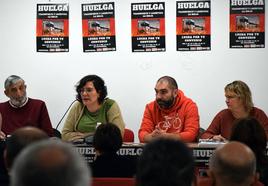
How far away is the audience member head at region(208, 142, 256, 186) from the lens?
2051 millimetres

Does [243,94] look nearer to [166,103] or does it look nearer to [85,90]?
[166,103]

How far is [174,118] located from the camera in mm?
5180

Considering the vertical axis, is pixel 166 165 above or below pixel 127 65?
below

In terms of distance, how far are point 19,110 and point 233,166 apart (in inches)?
156

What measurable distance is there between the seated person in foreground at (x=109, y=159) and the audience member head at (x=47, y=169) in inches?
79.2

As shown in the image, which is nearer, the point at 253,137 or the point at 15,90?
the point at 253,137

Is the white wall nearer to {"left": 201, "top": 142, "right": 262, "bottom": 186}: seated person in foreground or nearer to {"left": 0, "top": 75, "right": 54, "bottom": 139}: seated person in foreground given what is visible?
{"left": 0, "top": 75, "right": 54, "bottom": 139}: seated person in foreground

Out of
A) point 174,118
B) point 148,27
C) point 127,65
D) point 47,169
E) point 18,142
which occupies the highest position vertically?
point 148,27

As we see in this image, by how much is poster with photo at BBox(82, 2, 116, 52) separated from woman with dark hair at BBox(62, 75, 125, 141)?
96 cm

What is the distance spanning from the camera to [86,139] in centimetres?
458

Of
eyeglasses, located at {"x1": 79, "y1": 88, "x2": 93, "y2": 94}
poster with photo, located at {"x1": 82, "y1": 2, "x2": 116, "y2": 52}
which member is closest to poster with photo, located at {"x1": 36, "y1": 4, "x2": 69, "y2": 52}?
poster with photo, located at {"x1": 82, "y1": 2, "x2": 116, "y2": 52}

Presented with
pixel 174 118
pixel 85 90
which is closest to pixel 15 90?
pixel 85 90

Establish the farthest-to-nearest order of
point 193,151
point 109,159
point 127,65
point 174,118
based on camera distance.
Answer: point 127,65 → point 174,118 → point 193,151 → point 109,159

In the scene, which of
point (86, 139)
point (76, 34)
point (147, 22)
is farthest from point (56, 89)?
point (86, 139)
